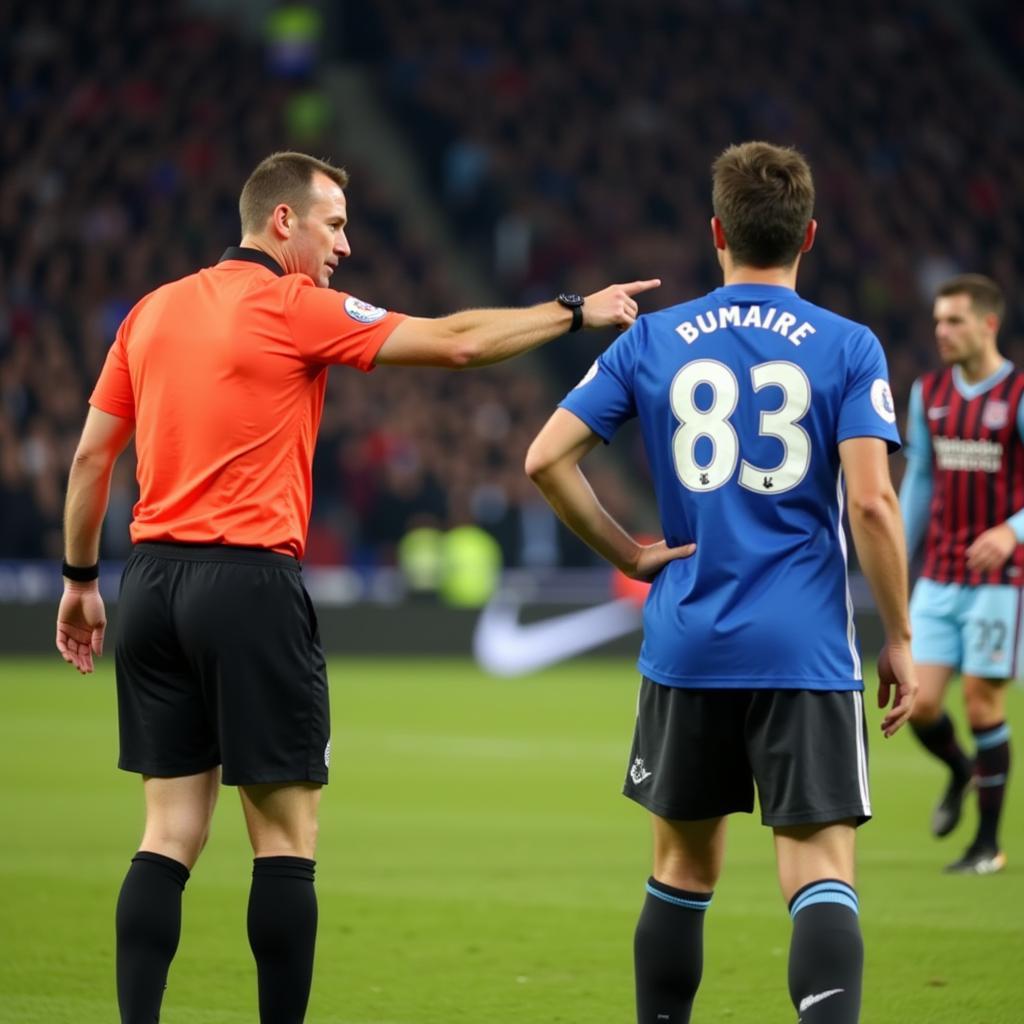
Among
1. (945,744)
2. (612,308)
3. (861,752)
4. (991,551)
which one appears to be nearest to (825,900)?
(861,752)

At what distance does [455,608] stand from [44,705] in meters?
4.86

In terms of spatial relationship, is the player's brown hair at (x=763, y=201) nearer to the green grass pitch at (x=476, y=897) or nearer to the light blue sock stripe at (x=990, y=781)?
the green grass pitch at (x=476, y=897)

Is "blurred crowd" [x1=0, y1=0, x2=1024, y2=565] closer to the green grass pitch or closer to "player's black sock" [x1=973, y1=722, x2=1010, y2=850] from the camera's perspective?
the green grass pitch

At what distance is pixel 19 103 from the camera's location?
2509 centimetres

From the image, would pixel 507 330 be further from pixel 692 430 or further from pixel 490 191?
pixel 490 191

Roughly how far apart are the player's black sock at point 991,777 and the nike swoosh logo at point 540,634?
400 inches

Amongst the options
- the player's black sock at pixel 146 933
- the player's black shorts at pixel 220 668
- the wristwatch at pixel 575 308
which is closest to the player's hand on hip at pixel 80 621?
the player's black shorts at pixel 220 668

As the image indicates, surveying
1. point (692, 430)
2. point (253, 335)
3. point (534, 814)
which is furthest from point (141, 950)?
point (534, 814)

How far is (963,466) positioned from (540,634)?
34.1 feet

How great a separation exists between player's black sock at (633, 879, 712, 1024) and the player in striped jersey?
12.1 feet

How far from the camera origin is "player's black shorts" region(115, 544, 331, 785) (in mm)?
4414

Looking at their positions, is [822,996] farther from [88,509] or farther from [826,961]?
[88,509]

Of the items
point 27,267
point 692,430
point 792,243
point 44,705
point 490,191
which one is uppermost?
point 490,191

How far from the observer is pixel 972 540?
314 inches
